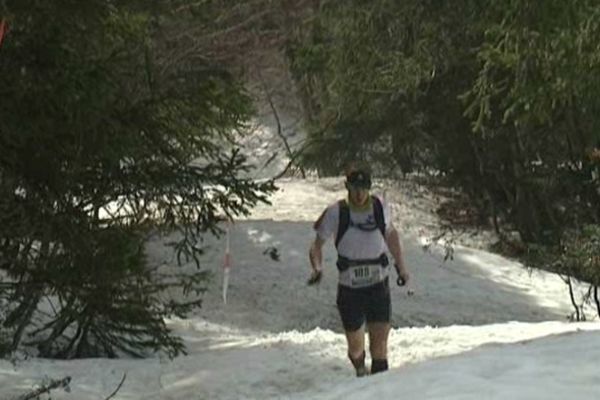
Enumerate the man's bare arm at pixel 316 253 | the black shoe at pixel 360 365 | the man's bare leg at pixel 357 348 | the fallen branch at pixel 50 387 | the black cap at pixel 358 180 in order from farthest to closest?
the black shoe at pixel 360 365 → the man's bare leg at pixel 357 348 → the man's bare arm at pixel 316 253 → the black cap at pixel 358 180 → the fallen branch at pixel 50 387

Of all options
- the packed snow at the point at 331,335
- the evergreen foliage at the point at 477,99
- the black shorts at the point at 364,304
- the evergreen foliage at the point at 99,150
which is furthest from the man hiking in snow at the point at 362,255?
the evergreen foliage at the point at 477,99

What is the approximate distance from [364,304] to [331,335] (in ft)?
11.3

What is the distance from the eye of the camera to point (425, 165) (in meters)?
28.7

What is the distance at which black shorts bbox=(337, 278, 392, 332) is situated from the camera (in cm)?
1020

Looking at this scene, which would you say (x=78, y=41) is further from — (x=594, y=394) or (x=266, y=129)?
(x=266, y=129)

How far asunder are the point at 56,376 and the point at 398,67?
18.0ft

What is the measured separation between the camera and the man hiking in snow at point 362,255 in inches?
397

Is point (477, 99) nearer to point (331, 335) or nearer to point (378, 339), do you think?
point (331, 335)

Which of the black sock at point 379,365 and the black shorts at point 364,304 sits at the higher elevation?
the black shorts at point 364,304

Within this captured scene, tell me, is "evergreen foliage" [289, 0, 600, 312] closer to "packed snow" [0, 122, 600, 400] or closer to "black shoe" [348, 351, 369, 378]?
"packed snow" [0, 122, 600, 400]

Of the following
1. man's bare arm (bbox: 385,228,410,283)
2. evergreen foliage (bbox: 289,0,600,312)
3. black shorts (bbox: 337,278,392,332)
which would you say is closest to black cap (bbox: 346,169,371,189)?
man's bare arm (bbox: 385,228,410,283)

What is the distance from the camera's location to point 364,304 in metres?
10.3

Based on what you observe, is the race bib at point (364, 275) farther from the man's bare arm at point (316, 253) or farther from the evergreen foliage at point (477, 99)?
the evergreen foliage at point (477, 99)

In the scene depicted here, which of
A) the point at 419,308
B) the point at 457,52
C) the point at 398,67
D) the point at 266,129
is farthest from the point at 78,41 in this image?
the point at 266,129
